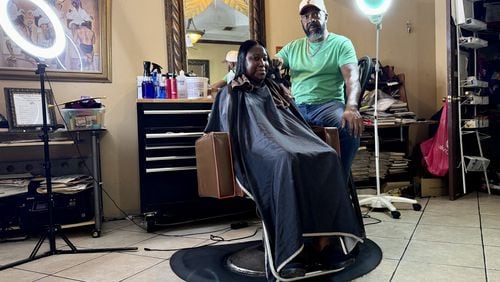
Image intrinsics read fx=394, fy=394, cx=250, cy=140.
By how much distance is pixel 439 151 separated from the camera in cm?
367

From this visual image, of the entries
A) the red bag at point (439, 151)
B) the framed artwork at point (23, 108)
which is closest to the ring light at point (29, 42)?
the framed artwork at point (23, 108)

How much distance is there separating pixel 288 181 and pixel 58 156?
2.21m

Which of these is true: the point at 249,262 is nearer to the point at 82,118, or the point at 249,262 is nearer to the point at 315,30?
the point at 315,30

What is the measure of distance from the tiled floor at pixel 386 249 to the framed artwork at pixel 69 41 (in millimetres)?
1207

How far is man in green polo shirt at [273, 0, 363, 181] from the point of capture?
2.23 m

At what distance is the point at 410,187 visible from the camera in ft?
12.4

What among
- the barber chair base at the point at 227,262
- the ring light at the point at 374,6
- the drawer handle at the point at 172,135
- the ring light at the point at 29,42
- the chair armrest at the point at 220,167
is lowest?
the barber chair base at the point at 227,262

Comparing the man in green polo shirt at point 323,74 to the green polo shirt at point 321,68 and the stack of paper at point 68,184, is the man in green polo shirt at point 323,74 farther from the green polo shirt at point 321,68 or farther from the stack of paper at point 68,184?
the stack of paper at point 68,184

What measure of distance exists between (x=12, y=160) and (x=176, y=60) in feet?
4.85

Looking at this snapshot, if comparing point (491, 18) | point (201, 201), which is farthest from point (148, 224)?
point (491, 18)

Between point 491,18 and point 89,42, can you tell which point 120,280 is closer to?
point 89,42

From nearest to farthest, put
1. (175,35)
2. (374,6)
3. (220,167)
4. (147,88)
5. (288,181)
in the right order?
(288,181), (220,167), (147,88), (374,6), (175,35)

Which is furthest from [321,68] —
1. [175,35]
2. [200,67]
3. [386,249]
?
[175,35]

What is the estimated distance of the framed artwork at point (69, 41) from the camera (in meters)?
2.83
